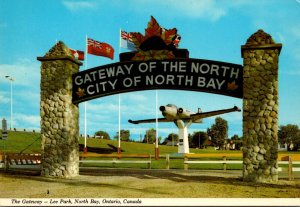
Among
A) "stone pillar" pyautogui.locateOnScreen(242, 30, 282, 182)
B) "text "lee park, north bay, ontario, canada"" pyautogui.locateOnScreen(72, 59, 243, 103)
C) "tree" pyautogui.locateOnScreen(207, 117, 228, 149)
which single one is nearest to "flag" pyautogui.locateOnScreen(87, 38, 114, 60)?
"text "lee park, north bay, ontario, canada"" pyautogui.locateOnScreen(72, 59, 243, 103)

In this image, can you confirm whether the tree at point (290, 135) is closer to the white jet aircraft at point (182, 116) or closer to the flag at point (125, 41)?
the white jet aircraft at point (182, 116)

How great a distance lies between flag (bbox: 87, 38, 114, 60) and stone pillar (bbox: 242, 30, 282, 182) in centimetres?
1577

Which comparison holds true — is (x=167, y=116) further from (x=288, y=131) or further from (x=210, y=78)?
(x=288, y=131)

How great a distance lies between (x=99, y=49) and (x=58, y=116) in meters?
12.9

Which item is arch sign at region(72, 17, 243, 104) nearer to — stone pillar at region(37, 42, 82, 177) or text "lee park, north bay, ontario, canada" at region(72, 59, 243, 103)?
text "lee park, north bay, ontario, canada" at region(72, 59, 243, 103)

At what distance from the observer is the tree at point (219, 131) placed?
138 m

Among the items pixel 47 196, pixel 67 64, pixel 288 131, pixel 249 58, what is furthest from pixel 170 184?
pixel 288 131

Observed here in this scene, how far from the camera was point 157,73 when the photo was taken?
633 inches

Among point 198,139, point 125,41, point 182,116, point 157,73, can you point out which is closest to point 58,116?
point 157,73

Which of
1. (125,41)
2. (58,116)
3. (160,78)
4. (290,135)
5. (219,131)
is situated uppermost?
(125,41)

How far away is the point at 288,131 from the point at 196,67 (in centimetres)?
12039

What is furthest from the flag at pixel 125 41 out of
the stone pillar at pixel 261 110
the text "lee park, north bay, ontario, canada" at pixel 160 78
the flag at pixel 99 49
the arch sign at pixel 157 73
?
the stone pillar at pixel 261 110

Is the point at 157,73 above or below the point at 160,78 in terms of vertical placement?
above

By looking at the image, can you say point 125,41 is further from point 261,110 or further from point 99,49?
point 261,110
